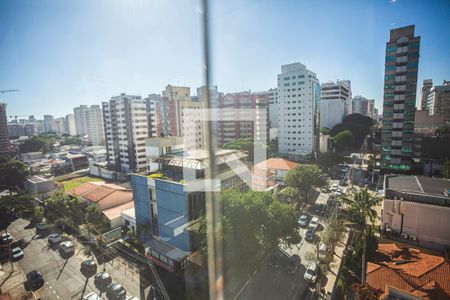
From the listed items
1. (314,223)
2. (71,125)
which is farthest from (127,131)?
(71,125)

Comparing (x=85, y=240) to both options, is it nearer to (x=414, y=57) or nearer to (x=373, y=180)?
(x=373, y=180)

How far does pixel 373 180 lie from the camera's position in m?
8.17

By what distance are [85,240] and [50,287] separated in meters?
1.45

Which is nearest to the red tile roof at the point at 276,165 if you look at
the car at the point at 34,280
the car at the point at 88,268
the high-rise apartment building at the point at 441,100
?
the car at the point at 88,268

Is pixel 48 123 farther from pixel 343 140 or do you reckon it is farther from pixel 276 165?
pixel 343 140

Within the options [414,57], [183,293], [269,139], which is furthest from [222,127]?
A: [183,293]

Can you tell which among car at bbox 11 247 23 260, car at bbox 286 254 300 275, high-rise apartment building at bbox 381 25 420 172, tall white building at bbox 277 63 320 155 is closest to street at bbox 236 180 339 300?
car at bbox 286 254 300 275

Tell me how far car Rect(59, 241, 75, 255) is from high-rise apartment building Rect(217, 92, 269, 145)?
8.71 m

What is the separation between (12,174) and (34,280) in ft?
16.4

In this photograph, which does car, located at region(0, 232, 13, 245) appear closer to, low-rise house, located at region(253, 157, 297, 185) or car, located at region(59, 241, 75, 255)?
car, located at region(59, 241, 75, 255)

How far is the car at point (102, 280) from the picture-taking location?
327cm

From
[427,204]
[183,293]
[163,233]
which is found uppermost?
[427,204]

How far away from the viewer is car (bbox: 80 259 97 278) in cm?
357

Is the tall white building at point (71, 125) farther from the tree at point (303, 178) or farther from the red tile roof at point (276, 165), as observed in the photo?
the tree at point (303, 178)
